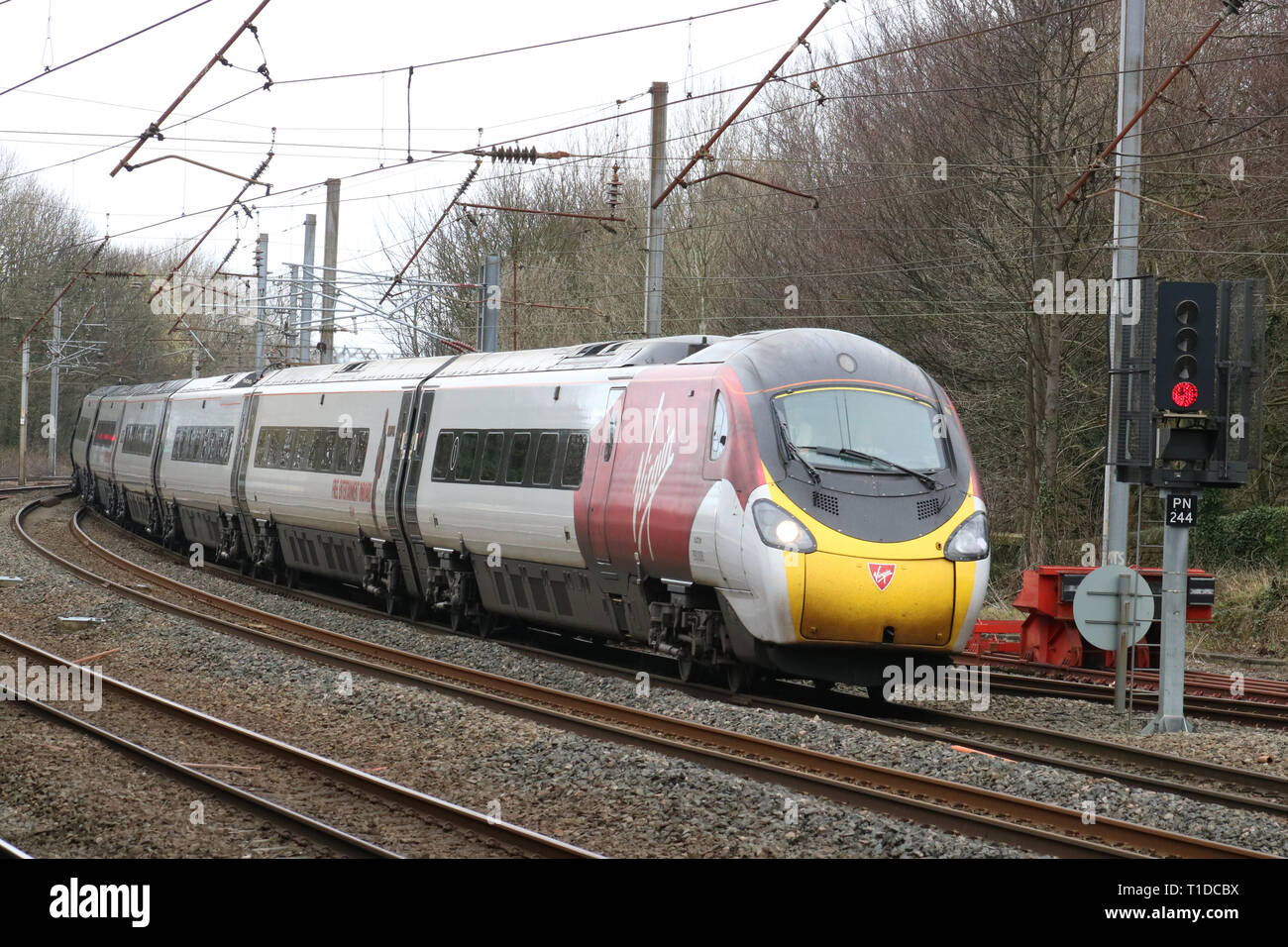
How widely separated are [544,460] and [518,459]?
60 centimetres

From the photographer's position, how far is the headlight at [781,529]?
1141cm

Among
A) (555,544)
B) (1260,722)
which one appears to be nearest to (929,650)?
(1260,722)

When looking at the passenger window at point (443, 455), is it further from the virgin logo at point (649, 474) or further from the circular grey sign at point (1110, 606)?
the circular grey sign at point (1110, 606)

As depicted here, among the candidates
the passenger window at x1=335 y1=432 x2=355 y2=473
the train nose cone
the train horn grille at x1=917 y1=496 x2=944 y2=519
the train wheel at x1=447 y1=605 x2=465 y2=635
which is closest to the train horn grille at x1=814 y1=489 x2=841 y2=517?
the train nose cone

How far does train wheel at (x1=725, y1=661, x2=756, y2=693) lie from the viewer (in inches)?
507

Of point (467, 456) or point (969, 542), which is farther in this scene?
point (467, 456)

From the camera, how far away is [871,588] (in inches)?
452

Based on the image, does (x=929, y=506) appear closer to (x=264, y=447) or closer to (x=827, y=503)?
(x=827, y=503)

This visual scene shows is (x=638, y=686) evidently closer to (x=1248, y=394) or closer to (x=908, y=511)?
(x=908, y=511)

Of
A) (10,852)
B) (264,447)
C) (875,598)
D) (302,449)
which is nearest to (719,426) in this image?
(875,598)

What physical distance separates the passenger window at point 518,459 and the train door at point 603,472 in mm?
1505

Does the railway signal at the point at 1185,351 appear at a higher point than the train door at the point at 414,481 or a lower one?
higher
